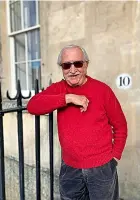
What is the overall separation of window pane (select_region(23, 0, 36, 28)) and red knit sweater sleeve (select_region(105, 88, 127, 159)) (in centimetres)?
365

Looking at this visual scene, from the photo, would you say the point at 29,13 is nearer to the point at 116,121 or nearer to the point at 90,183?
the point at 116,121

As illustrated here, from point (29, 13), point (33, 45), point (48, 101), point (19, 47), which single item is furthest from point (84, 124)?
point (19, 47)

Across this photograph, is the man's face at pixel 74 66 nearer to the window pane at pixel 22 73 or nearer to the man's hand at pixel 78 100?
the man's hand at pixel 78 100

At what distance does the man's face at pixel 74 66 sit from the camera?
1.79 meters

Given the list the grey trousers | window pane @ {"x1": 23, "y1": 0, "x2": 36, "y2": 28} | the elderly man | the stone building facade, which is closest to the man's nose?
the elderly man

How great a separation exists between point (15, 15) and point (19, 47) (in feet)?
2.05

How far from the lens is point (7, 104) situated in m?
4.98

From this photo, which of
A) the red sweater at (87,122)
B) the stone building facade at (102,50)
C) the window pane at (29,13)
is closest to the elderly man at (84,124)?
the red sweater at (87,122)

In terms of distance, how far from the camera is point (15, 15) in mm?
5578

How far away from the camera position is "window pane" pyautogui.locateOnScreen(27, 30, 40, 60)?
5.16 meters

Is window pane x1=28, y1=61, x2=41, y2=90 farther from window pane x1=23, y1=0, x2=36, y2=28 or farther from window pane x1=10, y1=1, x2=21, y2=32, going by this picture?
window pane x1=10, y1=1, x2=21, y2=32

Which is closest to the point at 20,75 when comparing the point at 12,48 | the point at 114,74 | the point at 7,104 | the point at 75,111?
the point at 12,48

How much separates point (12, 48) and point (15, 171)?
8.06 feet

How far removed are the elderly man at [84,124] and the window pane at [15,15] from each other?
13.0 feet
